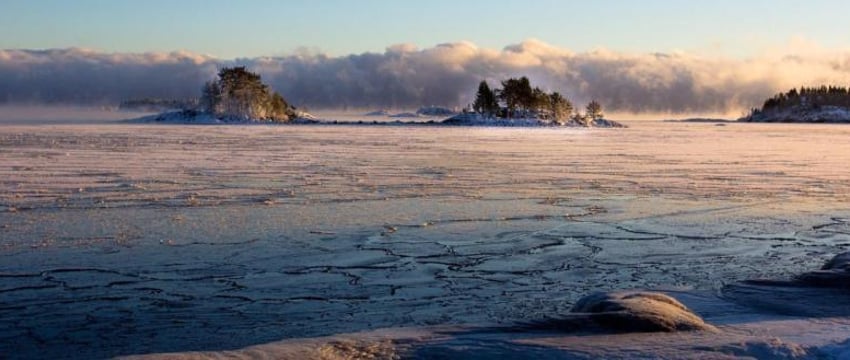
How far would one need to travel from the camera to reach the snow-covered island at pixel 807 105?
558 ft

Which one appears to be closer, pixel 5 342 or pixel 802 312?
pixel 5 342

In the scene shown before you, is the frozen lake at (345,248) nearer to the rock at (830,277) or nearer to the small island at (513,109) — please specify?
the rock at (830,277)

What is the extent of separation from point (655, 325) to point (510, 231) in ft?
13.1

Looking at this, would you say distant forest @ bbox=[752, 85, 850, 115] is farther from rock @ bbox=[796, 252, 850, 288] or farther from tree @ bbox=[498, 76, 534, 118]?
rock @ bbox=[796, 252, 850, 288]

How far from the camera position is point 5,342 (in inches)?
170

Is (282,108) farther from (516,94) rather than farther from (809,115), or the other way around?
(809,115)

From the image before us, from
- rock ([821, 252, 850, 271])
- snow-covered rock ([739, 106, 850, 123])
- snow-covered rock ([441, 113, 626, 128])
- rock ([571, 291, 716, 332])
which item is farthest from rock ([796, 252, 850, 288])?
snow-covered rock ([739, 106, 850, 123])

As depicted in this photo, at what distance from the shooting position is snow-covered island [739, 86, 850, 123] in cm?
17012

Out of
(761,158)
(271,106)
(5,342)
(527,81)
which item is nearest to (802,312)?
(5,342)

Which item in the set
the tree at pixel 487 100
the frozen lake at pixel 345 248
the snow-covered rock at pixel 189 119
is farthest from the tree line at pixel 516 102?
the frozen lake at pixel 345 248

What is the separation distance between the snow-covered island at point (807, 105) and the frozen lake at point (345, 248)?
174m

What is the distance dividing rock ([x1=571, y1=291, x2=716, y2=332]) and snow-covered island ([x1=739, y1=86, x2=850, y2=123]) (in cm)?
18053

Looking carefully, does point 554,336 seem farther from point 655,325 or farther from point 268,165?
point 268,165

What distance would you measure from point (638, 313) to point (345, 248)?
3.33 m
